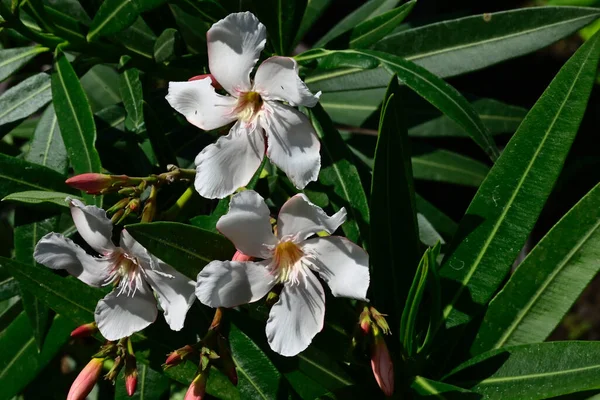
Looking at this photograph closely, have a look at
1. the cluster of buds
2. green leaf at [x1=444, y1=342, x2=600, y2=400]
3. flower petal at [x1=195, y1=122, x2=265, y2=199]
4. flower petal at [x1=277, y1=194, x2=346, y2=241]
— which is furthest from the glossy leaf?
green leaf at [x1=444, y1=342, x2=600, y2=400]

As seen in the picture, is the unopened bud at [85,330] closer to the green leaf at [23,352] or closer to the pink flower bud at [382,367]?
the green leaf at [23,352]

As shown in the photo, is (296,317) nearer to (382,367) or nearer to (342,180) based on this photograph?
(382,367)

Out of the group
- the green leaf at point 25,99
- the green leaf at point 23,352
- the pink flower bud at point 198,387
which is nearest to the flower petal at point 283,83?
the pink flower bud at point 198,387

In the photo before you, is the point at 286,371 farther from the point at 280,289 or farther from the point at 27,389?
the point at 27,389

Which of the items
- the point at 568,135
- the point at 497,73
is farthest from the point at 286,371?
the point at 497,73

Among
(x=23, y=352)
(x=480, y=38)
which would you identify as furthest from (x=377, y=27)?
(x=23, y=352)

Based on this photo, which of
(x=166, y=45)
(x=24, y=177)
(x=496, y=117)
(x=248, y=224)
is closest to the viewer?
(x=248, y=224)

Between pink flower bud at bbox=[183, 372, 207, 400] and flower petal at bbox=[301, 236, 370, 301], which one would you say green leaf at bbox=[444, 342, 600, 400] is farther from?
pink flower bud at bbox=[183, 372, 207, 400]
